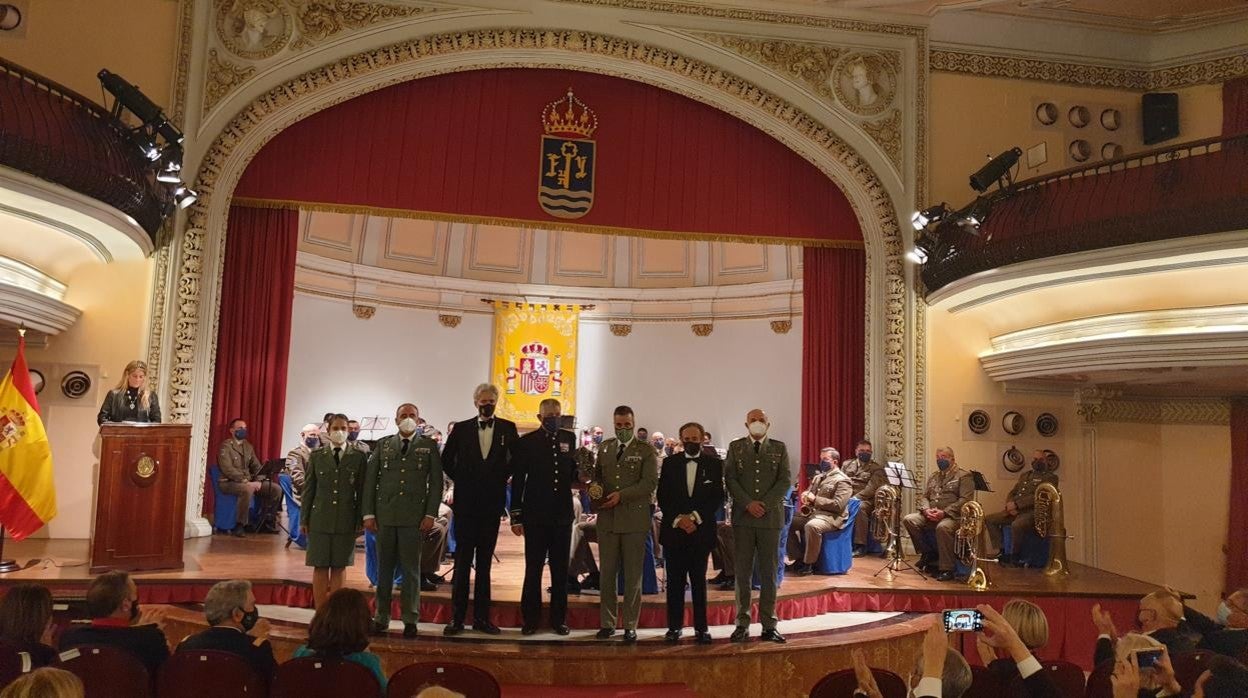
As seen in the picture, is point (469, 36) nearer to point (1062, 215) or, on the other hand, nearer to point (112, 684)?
point (1062, 215)

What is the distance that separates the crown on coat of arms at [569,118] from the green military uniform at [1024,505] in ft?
18.2

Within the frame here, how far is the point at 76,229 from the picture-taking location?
23.8 ft

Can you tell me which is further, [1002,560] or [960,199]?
[960,199]

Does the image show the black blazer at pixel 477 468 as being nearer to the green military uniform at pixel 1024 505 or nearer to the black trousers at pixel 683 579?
the black trousers at pixel 683 579

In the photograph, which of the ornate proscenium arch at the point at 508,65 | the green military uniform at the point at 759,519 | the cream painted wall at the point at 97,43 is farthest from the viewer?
the ornate proscenium arch at the point at 508,65

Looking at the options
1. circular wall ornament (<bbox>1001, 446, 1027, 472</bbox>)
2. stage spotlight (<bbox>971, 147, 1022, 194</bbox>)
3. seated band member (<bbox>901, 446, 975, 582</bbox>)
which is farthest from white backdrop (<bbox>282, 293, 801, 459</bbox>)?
stage spotlight (<bbox>971, 147, 1022, 194</bbox>)

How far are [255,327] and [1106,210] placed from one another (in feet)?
26.5

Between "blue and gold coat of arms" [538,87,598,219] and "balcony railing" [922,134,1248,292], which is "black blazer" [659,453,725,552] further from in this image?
"blue and gold coat of arms" [538,87,598,219]

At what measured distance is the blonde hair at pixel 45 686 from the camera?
2238mm

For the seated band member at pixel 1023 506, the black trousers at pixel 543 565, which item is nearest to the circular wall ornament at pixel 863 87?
the seated band member at pixel 1023 506

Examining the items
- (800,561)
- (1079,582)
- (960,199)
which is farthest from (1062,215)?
(800,561)

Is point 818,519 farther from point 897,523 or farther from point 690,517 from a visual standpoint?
point 690,517

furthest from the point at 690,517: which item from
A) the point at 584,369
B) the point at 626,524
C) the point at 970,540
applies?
the point at 584,369

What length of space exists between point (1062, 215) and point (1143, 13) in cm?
364
